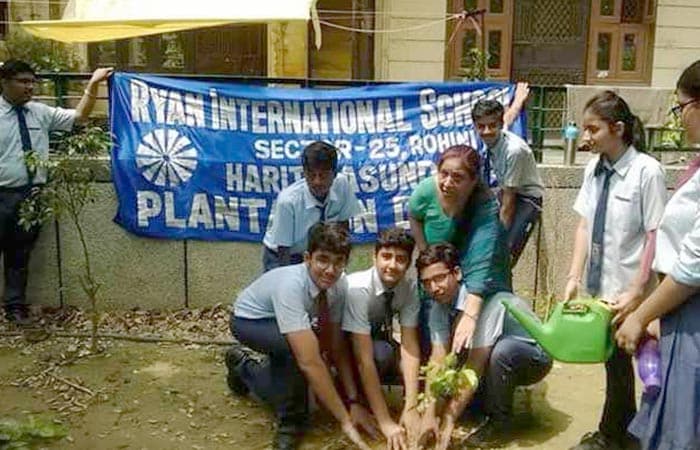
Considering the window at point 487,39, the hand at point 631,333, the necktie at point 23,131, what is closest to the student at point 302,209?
the necktie at point 23,131

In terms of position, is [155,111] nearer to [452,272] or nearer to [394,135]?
[394,135]

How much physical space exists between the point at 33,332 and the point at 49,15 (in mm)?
6273

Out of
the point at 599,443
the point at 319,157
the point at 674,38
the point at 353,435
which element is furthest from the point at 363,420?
the point at 674,38

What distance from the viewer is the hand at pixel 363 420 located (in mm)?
3787

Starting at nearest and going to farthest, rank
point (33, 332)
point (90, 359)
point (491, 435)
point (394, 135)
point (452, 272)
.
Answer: point (452, 272) < point (491, 435) < point (90, 359) < point (33, 332) < point (394, 135)

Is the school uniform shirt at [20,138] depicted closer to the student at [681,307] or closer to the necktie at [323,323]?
the necktie at [323,323]

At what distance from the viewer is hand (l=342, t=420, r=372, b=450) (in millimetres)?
3670

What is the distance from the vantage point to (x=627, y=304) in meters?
3.22

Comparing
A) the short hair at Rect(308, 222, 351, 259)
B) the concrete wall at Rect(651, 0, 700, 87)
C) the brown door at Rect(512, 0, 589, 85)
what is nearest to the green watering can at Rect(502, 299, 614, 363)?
the short hair at Rect(308, 222, 351, 259)

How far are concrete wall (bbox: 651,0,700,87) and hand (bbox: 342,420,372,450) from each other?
8622 millimetres

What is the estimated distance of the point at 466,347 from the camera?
3.71m

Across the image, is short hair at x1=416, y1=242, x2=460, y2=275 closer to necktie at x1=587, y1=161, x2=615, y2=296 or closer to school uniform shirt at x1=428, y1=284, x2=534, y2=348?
school uniform shirt at x1=428, y1=284, x2=534, y2=348

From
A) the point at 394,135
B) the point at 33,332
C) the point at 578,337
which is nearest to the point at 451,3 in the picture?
the point at 394,135

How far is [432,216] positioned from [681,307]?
151 centimetres
